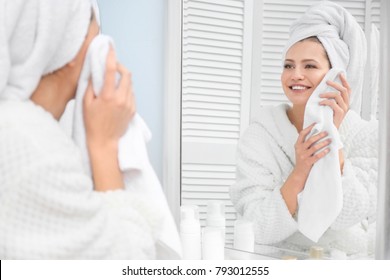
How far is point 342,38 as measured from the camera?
0.89m

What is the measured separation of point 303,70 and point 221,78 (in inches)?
6.0

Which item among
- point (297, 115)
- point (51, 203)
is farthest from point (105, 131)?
point (297, 115)

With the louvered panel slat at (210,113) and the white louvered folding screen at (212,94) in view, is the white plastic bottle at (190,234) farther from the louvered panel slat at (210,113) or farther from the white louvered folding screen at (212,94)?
the louvered panel slat at (210,113)

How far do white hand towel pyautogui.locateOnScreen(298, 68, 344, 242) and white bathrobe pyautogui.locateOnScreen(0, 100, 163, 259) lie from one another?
31 cm

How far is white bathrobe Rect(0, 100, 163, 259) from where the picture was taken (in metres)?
0.69

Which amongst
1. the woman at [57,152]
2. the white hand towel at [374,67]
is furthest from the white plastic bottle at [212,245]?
the white hand towel at [374,67]

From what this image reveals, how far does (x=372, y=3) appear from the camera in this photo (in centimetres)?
89

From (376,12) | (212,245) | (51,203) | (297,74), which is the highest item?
(376,12)

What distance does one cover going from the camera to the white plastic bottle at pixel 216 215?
3.03ft

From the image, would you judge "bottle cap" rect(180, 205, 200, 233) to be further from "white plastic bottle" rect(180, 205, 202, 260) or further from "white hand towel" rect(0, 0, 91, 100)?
"white hand towel" rect(0, 0, 91, 100)

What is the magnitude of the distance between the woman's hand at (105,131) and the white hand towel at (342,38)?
1.24 feet

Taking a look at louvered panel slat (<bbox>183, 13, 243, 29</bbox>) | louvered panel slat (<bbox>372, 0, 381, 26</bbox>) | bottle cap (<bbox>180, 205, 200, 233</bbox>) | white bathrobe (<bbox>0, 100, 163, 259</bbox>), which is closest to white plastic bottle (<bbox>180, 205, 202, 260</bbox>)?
bottle cap (<bbox>180, 205, 200, 233</bbox>)

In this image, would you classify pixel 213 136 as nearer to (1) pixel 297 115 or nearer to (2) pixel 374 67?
(1) pixel 297 115

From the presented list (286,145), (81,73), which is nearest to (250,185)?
(286,145)
